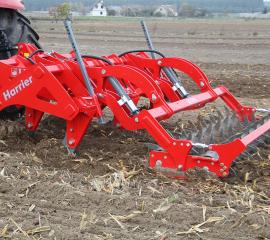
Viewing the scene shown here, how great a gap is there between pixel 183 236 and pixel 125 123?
173 centimetres

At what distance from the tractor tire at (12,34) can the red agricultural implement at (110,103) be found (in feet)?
0.80

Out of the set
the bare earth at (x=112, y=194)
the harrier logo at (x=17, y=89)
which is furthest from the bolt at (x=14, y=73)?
the bare earth at (x=112, y=194)

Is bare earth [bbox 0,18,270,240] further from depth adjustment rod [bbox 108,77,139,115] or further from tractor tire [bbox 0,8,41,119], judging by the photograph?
depth adjustment rod [bbox 108,77,139,115]

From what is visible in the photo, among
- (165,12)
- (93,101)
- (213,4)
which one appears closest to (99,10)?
(165,12)

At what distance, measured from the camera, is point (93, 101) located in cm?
527

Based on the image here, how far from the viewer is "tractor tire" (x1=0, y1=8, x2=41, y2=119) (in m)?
6.33

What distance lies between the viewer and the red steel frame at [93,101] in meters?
4.81

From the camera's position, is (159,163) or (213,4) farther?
(213,4)

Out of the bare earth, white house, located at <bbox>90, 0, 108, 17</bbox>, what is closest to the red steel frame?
the bare earth

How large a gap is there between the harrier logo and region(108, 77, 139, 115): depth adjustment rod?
79cm

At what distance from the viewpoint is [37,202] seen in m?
4.23

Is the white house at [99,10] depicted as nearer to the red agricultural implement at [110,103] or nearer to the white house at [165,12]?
the white house at [165,12]

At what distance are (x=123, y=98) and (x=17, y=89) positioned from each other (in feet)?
3.62

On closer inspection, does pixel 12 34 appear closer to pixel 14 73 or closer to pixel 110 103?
pixel 14 73
